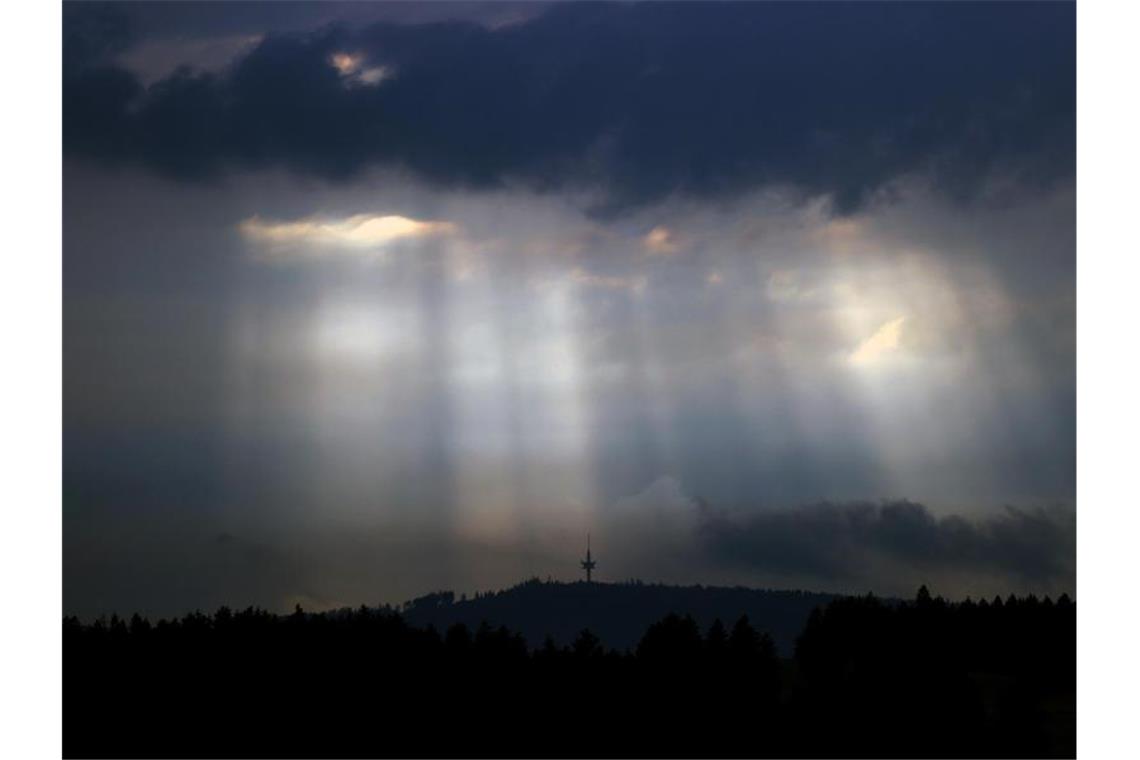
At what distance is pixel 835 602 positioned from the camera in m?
114

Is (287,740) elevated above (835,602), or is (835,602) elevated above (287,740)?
(835,602)

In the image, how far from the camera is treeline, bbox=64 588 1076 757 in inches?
4023

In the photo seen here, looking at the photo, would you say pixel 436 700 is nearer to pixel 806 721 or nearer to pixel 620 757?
pixel 620 757

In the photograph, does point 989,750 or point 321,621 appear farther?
point 321,621

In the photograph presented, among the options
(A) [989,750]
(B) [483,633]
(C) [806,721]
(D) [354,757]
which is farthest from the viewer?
(B) [483,633]

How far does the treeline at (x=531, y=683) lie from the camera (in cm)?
10219

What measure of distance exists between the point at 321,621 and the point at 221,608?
9.49 m

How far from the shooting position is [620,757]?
104000 mm

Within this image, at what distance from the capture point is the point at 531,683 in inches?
4402
